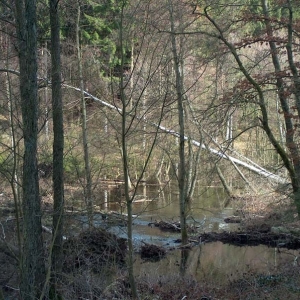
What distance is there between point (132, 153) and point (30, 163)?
6.37 meters

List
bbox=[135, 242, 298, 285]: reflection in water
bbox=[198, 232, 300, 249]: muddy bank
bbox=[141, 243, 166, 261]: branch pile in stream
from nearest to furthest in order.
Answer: bbox=[135, 242, 298, 285]: reflection in water → bbox=[141, 243, 166, 261]: branch pile in stream → bbox=[198, 232, 300, 249]: muddy bank

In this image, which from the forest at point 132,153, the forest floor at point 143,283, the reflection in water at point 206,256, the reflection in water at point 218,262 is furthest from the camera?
the reflection in water at point 206,256

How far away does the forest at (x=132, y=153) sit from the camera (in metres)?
7.79

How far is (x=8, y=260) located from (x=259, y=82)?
7435 millimetres

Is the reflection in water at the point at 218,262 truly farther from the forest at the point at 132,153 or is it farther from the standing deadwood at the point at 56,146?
the standing deadwood at the point at 56,146

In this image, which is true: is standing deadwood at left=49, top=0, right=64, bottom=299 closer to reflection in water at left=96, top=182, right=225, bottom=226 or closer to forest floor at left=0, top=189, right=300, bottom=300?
forest floor at left=0, top=189, right=300, bottom=300

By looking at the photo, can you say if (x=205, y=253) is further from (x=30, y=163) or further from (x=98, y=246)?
(x=30, y=163)

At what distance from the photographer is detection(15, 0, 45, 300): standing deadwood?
24.6 ft

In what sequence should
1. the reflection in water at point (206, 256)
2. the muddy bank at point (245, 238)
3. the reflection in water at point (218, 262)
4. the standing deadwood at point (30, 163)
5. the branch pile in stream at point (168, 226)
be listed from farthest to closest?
1. the branch pile in stream at point (168, 226)
2. the muddy bank at point (245, 238)
3. the reflection in water at point (206, 256)
4. the reflection in water at point (218, 262)
5. the standing deadwood at point (30, 163)

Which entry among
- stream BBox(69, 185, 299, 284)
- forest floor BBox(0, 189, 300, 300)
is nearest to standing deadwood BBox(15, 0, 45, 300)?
forest floor BBox(0, 189, 300, 300)

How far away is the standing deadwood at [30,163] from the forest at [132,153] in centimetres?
2

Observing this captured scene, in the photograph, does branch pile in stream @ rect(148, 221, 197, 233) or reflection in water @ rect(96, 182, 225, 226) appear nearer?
branch pile in stream @ rect(148, 221, 197, 233)

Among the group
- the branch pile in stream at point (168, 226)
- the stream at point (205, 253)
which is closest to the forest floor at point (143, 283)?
the stream at point (205, 253)

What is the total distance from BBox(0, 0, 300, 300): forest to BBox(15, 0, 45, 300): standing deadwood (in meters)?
0.02
